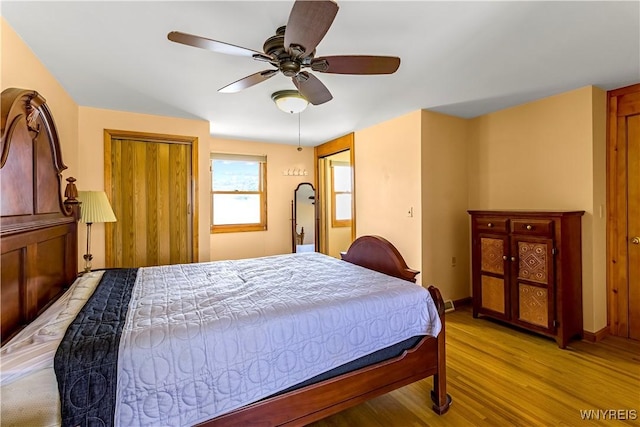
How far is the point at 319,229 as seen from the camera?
17.6 feet

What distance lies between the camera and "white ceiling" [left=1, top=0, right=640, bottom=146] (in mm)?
1611

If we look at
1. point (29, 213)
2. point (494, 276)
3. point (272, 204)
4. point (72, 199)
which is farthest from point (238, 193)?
point (494, 276)

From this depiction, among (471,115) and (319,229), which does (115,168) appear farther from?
(471,115)

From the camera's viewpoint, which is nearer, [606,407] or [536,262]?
[606,407]

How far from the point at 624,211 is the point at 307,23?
334cm

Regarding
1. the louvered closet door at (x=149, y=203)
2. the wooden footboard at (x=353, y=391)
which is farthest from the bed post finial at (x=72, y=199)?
the wooden footboard at (x=353, y=391)

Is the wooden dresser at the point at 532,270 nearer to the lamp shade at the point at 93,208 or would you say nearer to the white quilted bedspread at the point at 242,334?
the white quilted bedspread at the point at 242,334

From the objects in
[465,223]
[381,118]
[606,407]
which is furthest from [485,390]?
[381,118]

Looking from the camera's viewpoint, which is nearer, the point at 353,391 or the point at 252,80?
the point at 353,391

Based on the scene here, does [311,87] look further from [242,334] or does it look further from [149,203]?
[149,203]

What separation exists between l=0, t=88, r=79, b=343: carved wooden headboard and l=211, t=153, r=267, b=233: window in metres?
2.64

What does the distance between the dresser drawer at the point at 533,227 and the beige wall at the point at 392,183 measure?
921 mm

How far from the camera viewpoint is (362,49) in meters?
2.01

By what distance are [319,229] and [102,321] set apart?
163 inches
